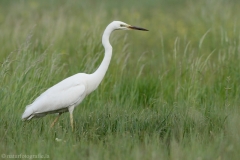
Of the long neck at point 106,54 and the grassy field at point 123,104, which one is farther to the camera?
the long neck at point 106,54

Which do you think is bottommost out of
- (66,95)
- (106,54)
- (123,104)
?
(123,104)

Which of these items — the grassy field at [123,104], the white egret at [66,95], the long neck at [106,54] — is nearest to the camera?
the grassy field at [123,104]

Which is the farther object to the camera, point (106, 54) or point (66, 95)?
point (106, 54)

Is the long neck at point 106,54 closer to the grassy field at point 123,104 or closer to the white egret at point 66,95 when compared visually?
the white egret at point 66,95

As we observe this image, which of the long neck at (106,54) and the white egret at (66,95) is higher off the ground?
the long neck at (106,54)

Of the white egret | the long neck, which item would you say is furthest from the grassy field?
the long neck

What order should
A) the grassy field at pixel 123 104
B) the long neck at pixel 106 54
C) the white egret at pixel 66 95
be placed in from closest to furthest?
1. the grassy field at pixel 123 104
2. the white egret at pixel 66 95
3. the long neck at pixel 106 54

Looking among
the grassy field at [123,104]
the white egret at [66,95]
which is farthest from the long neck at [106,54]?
the grassy field at [123,104]

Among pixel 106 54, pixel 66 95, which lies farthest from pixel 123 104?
pixel 66 95

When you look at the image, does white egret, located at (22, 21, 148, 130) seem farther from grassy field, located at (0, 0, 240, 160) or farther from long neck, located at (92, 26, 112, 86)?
grassy field, located at (0, 0, 240, 160)

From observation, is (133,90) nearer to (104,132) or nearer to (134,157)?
(104,132)

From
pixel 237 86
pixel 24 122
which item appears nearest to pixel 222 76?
pixel 237 86

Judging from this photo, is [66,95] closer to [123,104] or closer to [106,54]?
[106,54]

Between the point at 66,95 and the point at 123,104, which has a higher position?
the point at 66,95
